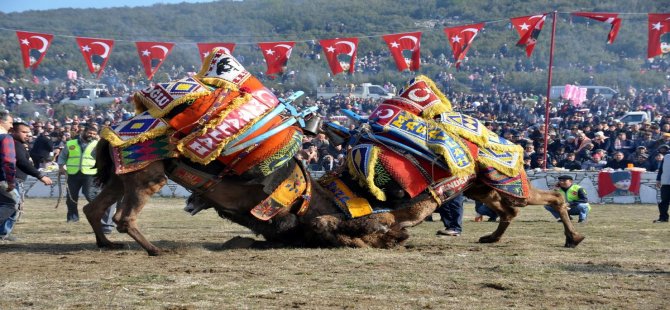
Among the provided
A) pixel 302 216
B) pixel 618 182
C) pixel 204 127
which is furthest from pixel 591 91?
pixel 204 127

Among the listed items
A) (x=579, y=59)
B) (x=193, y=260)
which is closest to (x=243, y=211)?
(x=193, y=260)

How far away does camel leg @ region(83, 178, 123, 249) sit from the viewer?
10.1 meters

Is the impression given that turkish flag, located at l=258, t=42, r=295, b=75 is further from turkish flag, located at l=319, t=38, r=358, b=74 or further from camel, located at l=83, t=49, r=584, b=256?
camel, located at l=83, t=49, r=584, b=256

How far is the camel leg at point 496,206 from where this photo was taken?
432 inches

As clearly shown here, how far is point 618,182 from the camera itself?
2236 cm

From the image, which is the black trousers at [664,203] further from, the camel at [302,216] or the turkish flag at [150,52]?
the turkish flag at [150,52]

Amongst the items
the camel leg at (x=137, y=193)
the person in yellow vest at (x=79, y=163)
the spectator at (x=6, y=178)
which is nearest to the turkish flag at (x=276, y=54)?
the person in yellow vest at (x=79, y=163)

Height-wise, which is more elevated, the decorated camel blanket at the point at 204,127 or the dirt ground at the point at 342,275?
the decorated camel blanket at the point at 204,127

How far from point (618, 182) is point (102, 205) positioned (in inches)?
602

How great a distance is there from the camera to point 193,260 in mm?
9031

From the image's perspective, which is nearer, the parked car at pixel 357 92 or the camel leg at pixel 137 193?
the camel leg at pixel 137 193

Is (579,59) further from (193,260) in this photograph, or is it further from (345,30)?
(193,260)

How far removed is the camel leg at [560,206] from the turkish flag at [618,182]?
1182 cm

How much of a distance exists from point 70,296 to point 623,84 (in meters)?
51.8
